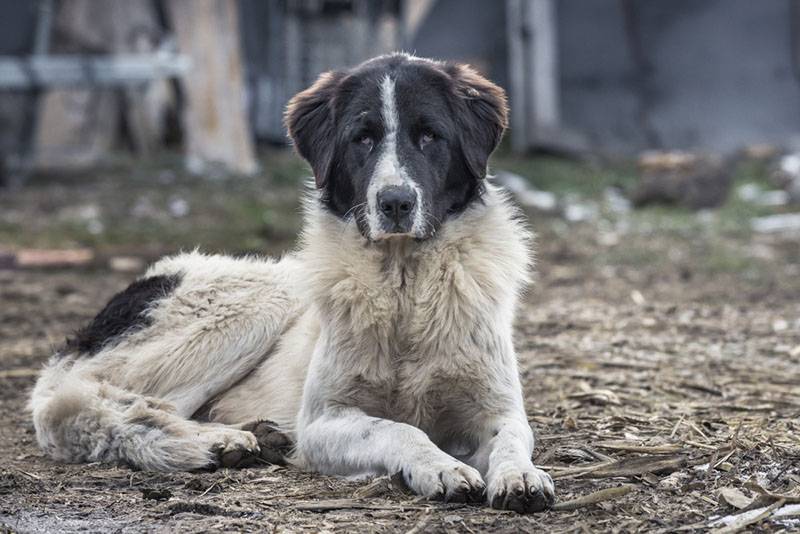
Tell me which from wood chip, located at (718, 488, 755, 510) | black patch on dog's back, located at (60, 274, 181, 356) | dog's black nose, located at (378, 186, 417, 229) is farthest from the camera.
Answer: black patch on dog's back, located at (60, 274, 181, 356)

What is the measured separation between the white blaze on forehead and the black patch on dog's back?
4.24 ft

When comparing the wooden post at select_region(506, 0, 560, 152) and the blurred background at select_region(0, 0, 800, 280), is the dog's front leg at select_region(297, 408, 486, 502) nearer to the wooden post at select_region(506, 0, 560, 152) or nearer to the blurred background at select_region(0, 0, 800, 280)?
the blurred background at select_region(0, 0, 800, 280)

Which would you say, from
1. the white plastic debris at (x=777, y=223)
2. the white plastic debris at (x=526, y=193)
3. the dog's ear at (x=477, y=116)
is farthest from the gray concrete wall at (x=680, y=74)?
the dog's ear at (x=477, y=116)

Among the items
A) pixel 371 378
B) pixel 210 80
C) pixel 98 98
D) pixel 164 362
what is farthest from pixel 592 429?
pixel 98 98

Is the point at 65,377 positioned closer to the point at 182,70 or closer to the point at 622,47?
the point at 182,70

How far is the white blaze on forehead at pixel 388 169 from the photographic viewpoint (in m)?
3.84

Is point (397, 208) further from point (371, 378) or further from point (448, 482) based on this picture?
point (448, 482)

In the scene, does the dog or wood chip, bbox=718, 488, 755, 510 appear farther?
the dog

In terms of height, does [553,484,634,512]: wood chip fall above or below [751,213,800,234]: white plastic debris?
above

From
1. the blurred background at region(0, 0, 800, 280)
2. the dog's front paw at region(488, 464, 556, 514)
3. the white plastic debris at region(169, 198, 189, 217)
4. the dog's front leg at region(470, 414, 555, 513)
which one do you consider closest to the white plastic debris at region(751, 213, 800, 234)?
the blurred background at region(0, 0, 800, 280)

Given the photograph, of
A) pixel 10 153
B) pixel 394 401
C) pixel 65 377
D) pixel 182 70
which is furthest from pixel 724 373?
pixel 10 153

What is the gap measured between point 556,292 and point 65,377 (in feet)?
14.3

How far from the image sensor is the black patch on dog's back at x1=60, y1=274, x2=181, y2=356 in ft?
15.5

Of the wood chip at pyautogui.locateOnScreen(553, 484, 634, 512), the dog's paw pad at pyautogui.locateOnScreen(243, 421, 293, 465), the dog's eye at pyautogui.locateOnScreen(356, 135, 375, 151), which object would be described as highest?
the dog's eye at pyautogui.locateOnScreen(356, 135, 375, 151)
